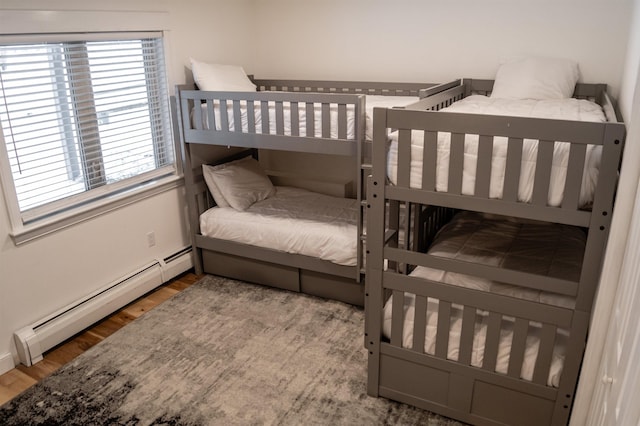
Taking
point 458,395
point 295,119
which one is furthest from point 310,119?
point 458,395

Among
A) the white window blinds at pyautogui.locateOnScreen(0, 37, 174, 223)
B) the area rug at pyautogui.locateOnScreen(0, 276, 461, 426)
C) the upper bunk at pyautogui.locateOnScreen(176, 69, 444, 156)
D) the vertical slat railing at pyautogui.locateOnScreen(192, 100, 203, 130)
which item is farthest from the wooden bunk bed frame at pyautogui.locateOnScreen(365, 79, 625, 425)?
the white window blinds at pyautogui.locateOnScreen(0, 37, 174, 223)

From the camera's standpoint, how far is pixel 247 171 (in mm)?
3613

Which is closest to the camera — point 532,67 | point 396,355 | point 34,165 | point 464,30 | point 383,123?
point 383,123

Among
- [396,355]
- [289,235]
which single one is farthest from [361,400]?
[289,235]

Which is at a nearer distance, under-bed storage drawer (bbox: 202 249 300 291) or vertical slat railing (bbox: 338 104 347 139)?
vertical slat railing (bbox: 338 104 347 139)

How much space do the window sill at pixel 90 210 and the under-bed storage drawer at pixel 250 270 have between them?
545 millimetres

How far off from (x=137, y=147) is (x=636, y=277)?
2.79 m

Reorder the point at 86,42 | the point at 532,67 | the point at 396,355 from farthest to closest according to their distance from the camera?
1. the point at 532,67
2. the point at 86,42
3. the point at 396,355

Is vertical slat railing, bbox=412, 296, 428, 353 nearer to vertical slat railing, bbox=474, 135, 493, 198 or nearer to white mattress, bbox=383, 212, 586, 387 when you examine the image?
white mattress, bbox=383, 212, 586, 387

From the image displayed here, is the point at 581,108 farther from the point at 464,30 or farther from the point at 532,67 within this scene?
the point at 464,30

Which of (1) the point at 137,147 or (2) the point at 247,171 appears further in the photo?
(2) the point at 247,171

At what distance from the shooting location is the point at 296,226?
310 cm

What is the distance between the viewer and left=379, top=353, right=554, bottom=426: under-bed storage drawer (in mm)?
1944

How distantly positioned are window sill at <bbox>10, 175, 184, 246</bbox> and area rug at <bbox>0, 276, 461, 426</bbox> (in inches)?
26.6
